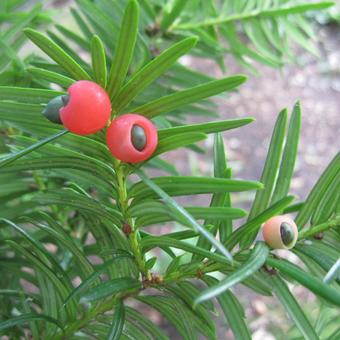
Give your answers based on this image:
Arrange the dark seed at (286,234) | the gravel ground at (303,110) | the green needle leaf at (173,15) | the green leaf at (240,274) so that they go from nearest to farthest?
the green leaf at (240,274), the dark seed at (286,234), the green needle leaf at (173,15), the gravel ground at (303,110)

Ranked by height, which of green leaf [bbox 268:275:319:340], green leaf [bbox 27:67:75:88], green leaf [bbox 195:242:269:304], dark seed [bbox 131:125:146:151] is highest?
green leaf [bbox 27:67:75:88]

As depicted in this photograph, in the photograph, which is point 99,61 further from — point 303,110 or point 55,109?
point 303,110

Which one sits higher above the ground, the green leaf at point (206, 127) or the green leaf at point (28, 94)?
the green leaf at point (28, 94)

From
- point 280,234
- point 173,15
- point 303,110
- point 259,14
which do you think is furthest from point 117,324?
point 303,110

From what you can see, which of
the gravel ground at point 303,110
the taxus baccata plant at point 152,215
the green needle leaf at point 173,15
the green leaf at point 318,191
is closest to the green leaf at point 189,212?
the taxus baccata plant at point 152,215

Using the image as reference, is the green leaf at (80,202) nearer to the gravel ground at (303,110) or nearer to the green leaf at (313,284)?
the green leaf at (313,284)

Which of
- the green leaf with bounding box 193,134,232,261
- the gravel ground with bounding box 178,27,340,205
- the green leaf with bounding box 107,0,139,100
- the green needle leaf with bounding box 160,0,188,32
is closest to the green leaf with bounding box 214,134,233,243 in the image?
the green leaf with bounding box 193,134,232,261

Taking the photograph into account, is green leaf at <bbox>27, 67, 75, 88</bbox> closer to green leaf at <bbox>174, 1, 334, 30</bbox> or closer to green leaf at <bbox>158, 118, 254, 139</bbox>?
green leaf at <bbox>158, 118, 254, 139</bbox>

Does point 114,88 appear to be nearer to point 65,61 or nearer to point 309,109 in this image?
point 65,61
